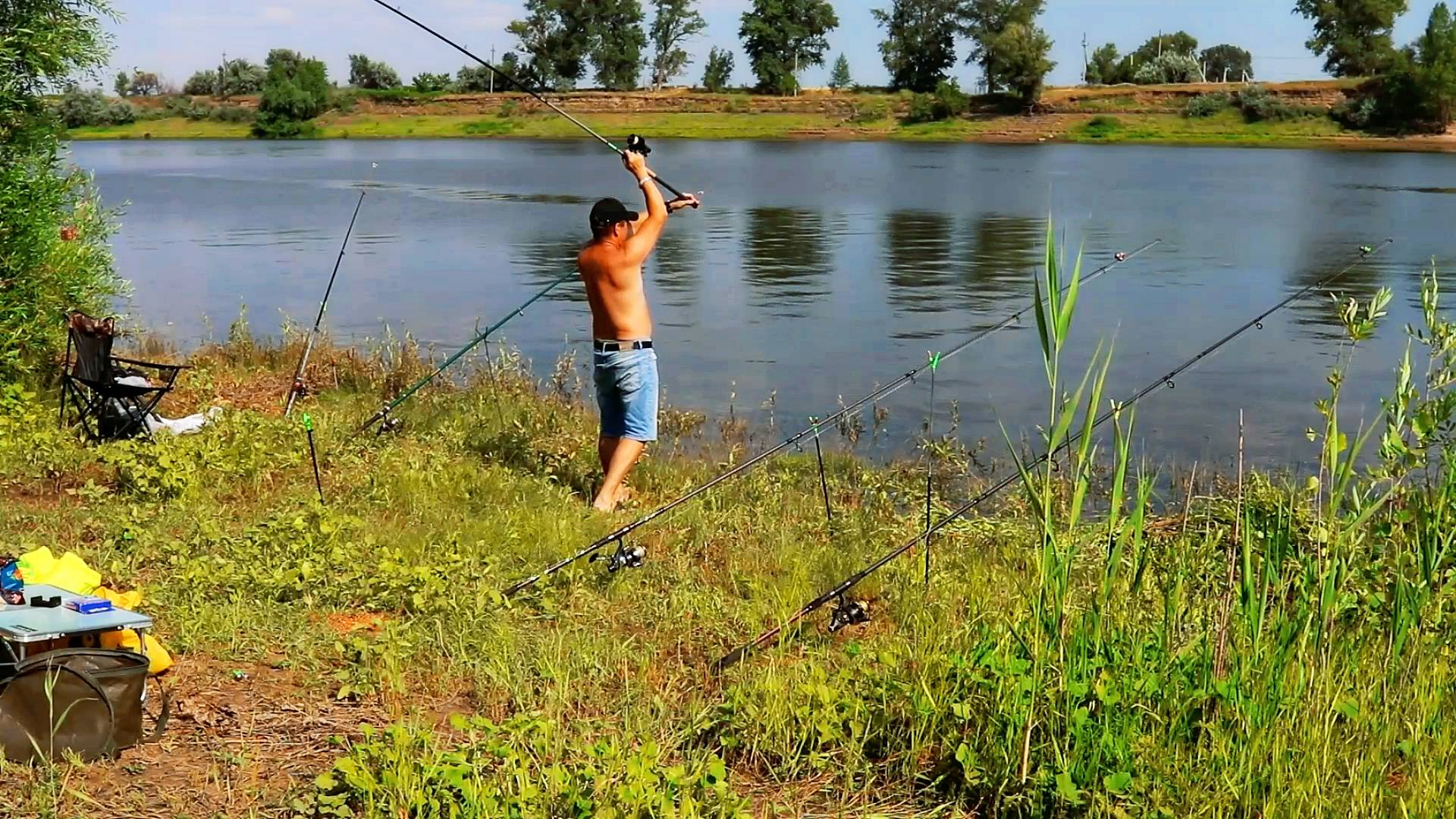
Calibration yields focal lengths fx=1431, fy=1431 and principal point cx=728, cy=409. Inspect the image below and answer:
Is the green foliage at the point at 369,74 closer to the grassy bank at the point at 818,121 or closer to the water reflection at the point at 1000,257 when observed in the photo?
the grassy bank at the point at 818,121

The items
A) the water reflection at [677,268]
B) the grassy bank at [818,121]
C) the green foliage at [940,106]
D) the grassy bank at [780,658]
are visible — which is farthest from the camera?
the green foliage at [940,106]

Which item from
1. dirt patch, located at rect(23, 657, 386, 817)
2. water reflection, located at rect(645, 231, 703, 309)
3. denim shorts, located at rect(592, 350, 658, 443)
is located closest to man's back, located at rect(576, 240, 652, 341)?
denim shorts, located at rect(592, 350, 658, 443)

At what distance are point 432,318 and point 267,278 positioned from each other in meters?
4.50

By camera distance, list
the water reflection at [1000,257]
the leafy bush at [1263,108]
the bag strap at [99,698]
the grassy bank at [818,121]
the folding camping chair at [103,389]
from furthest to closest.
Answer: the leafy bush at [1263,108], the grassy bank at [818,121], the water reflection at [1000,257], the folding camping chair at [103,389], the bag strap at [99,698]

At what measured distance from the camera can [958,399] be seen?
12.0 metres

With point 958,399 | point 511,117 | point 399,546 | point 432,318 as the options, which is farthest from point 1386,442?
point 511,117

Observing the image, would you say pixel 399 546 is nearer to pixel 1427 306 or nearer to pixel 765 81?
pixel 1427 306

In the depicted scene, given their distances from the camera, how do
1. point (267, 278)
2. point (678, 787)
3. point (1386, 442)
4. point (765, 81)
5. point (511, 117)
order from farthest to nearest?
point (765, 81)
point (511, 117)
point (267, 278)
point (1386, 442)
point (678, 787)

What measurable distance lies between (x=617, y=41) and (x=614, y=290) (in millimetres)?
101238

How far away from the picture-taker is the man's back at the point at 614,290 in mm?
6867

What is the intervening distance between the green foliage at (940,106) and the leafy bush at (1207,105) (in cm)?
1165

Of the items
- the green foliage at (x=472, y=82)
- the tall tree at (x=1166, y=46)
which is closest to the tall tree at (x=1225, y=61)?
the tall tree at (x=1166, y=46)

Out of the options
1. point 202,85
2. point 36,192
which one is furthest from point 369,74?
point 36,192

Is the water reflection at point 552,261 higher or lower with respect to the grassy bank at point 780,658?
lower
